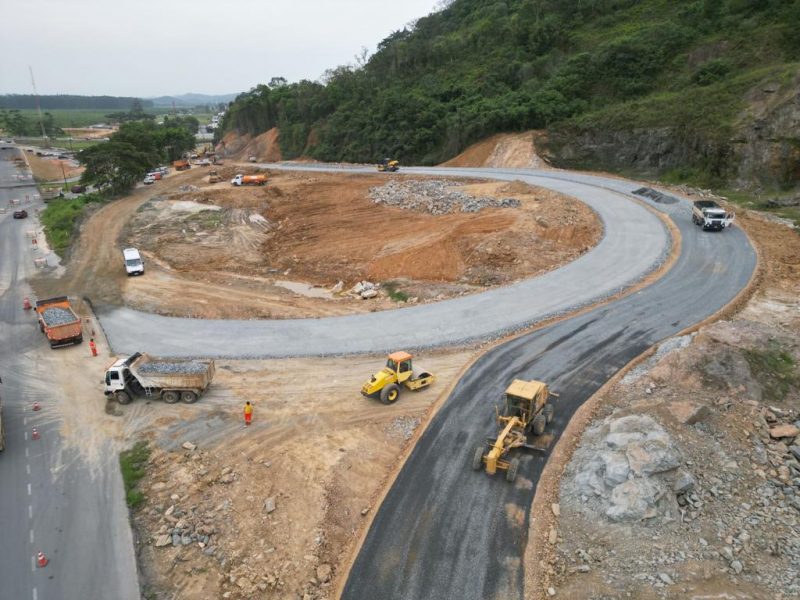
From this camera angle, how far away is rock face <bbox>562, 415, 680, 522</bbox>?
12305mm

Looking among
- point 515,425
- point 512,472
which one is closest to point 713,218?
point 515,425

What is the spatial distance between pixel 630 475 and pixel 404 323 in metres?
12.4

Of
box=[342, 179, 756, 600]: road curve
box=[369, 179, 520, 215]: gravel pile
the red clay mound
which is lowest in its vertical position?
→ box=[342, 179, 756, 600]: road curve

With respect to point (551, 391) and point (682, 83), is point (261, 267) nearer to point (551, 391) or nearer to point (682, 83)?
point (551, 391)

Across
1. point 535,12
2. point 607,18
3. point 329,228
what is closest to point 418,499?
point 329,228

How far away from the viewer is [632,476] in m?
12.8

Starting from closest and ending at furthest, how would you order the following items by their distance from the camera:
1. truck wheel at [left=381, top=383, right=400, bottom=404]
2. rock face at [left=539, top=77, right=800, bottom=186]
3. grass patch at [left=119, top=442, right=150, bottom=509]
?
1. grass patch at [left=119, top=442, right=150, bottom=509]
2. truck wheel at [left=381, top=383, right=400, bottom=404]
3. rock face at [left=539, top=77, right=800, bottom=186]

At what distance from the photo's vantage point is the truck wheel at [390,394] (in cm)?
1761

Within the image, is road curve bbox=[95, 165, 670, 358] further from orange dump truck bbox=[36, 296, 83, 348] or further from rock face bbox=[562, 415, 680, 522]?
rock face bbox=[562, 415, 680, 522]

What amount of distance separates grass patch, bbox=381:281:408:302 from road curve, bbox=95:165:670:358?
200 cm

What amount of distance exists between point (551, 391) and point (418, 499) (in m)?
6.45

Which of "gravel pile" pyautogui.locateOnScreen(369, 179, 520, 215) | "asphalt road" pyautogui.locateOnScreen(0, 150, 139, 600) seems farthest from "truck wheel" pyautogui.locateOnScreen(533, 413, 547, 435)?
"gravel pile" pyautogui.locateOnScreen(369, 179, 520, 215)

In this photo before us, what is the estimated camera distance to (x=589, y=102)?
5372cm

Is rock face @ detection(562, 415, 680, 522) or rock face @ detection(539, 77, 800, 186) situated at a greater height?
rock face @ detection(539, 77, 800, 186)
